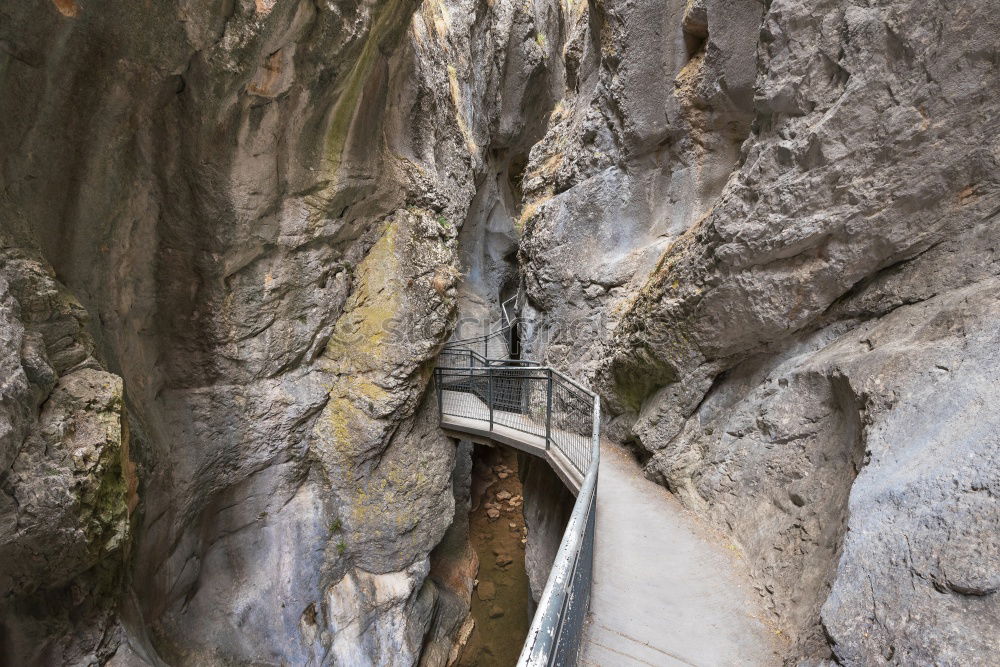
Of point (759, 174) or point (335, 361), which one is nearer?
point (759, 174)

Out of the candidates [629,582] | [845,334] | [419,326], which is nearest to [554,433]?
[629,582]

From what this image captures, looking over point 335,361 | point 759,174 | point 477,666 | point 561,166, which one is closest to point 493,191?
point 561,166

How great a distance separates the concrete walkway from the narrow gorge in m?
0.10

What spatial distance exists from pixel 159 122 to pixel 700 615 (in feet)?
24.1

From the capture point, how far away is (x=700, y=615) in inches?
122

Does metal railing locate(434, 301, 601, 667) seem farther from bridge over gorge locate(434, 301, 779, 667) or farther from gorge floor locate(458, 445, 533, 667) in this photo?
gorge floor locate(458, 445, 533, 667)

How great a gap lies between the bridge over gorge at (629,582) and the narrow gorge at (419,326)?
0.13 m

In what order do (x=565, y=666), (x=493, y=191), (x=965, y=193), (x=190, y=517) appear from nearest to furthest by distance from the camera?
(x=565, y=666)
(x=965, y=193)
(x=190, y=517)
(x=493, y=191)

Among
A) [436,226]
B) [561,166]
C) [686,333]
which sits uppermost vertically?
[561,166]

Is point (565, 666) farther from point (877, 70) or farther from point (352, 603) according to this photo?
point (352, 603)

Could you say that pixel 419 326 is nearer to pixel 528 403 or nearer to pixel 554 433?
pixel 528 403

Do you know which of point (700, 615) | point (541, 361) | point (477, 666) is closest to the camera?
point (700, 615)

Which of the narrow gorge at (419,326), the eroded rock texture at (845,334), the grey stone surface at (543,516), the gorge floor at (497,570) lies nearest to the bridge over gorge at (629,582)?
the narrow gorge at (419,326)

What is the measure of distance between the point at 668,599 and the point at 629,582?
32cm
